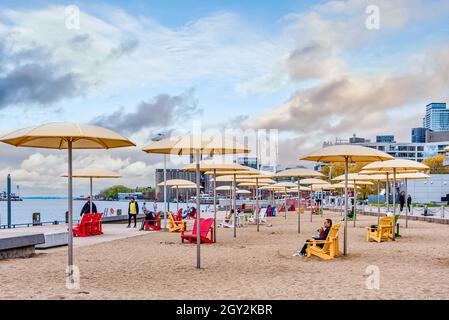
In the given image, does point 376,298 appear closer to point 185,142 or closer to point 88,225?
point 185,142

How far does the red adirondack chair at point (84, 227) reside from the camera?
20281 millimetres

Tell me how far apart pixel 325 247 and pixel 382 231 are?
5.41 meters

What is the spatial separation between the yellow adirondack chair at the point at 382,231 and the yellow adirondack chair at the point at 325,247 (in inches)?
186

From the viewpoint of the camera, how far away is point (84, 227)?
20.5 metres

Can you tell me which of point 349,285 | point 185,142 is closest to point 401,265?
point 349,285

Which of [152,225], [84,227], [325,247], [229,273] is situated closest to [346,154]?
[325,247]

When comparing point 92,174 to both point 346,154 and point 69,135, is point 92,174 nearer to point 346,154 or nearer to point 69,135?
point 346,154

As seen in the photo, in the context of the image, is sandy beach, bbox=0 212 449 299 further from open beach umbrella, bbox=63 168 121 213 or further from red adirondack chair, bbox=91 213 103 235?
open beach umbrella, bbox=63 168 121 213

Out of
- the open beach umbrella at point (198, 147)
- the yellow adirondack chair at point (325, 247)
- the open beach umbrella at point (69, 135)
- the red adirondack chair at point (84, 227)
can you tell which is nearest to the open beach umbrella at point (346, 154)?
the yellow adirondack chair at point (325, 247)

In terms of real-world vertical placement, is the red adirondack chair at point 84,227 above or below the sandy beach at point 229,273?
above

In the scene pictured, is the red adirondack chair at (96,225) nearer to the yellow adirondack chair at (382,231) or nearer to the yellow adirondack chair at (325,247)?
the yellow adirondack chair at (382,231)

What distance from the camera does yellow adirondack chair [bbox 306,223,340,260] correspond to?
13.1m

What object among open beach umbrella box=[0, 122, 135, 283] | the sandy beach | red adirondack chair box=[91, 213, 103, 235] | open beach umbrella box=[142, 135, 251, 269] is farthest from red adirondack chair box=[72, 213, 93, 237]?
open beach umbrella box=[0, 122, 135, 283]
